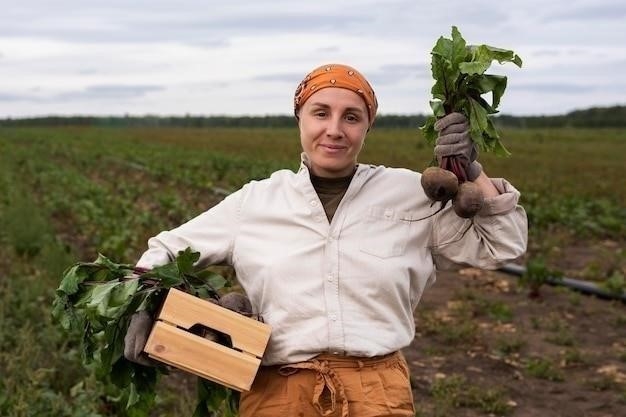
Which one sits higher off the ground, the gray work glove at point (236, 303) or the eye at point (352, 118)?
the eye at point (352, 118)

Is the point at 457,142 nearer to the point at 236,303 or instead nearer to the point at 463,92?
the point at 463,92

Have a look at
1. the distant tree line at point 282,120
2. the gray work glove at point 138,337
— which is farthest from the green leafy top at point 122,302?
the distant tree line at point 282,120

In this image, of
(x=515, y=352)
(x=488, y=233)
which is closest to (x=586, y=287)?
(x=515, y=352)

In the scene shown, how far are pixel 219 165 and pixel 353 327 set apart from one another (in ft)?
61.3

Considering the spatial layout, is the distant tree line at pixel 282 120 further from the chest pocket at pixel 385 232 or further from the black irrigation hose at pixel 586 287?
the chest pocket at pixel 385 232

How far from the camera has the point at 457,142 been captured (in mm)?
2533

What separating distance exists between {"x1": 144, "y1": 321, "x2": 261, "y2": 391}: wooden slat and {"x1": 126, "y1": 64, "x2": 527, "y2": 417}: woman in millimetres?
96

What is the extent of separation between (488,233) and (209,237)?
2.61 ft

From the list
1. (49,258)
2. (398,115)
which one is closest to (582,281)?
(49,258)

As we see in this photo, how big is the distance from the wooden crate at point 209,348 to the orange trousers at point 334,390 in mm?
125

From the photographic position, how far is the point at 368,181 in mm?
2660

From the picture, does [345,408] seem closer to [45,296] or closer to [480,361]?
[480,361]

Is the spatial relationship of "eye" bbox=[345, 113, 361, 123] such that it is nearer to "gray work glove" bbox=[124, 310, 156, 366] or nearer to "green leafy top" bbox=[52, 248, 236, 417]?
"green leafy top" bbox=[52, 248, 236, 417]

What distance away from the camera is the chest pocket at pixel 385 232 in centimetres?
255
